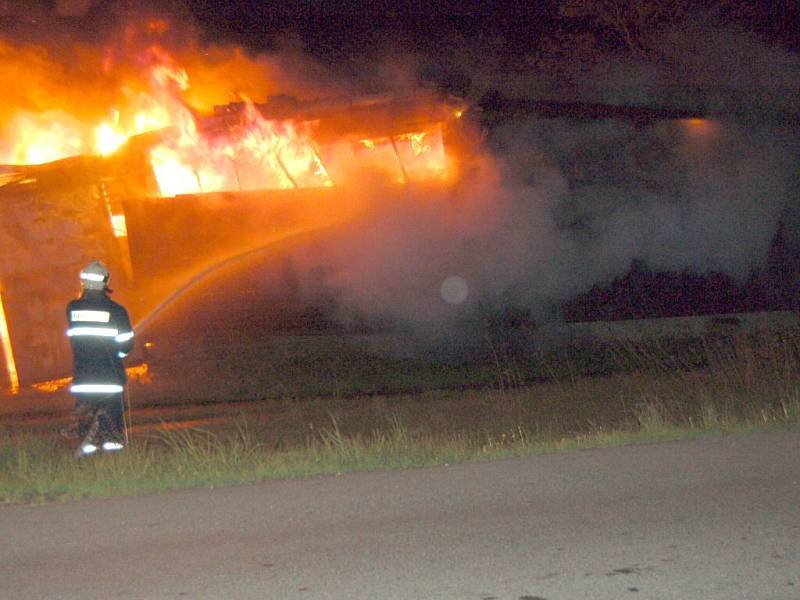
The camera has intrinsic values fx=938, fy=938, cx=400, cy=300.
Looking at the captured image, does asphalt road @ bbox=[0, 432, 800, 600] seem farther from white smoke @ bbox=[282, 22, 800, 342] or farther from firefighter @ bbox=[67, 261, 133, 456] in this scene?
white smoke @ bbox=[282, 22, 800, 342]

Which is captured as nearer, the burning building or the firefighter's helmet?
the firefighter's helmet

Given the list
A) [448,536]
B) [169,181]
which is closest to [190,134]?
[169,181]

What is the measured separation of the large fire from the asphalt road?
8607mm

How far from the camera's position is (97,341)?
23.7 ft

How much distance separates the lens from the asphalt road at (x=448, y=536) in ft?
14.2

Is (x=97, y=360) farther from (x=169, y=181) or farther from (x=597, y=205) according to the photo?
(x=597, y=205)

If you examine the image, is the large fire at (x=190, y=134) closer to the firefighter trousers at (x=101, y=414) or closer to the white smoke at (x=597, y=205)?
the white smoke at (x=597, y=205)

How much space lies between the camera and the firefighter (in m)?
7.20

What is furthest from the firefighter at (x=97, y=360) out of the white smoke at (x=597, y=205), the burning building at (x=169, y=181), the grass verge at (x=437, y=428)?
the white smoke at (x=597, y=205)

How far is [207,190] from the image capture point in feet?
47.9

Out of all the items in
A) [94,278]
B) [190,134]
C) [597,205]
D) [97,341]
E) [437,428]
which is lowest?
[437,428]

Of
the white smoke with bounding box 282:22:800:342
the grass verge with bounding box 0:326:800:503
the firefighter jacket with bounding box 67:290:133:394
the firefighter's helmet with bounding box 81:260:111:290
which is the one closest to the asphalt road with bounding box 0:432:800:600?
the grass verge with bounding box 0:326:800:503

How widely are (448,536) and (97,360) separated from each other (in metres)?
3.51

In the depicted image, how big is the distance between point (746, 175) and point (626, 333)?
3.94 meters
